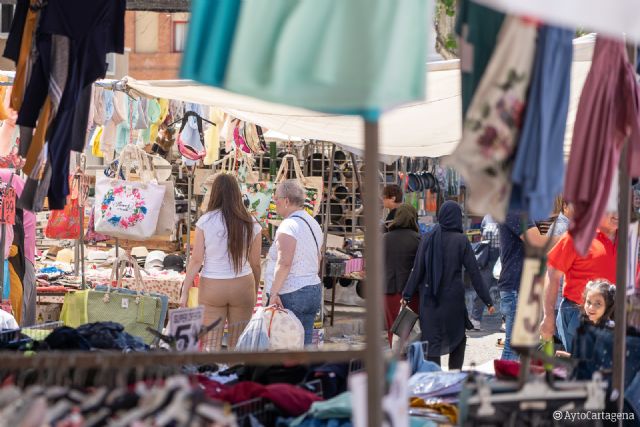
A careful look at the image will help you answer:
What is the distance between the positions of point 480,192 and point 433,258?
5438 mm

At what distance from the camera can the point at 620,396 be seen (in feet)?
12.6

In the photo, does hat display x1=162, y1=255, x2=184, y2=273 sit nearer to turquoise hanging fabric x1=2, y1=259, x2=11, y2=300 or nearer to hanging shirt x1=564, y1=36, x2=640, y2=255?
turquoise hanging fabric x1=2, y1=259, x2=11, y2=300

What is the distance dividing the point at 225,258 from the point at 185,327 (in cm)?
314

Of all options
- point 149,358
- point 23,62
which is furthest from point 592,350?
point 23,62

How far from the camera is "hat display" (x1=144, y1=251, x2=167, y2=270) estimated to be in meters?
12.0

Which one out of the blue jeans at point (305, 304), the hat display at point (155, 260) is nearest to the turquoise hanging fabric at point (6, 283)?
the blue jeans at point (305, 304)

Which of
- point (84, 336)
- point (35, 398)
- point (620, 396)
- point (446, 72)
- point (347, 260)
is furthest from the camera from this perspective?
point (347, 260)

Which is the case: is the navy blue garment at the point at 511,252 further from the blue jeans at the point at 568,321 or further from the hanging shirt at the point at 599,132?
the hanging shirt at the point at 599,132

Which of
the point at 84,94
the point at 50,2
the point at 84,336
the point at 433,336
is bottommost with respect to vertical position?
the point at 433,336

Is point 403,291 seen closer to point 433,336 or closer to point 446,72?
point 433,336

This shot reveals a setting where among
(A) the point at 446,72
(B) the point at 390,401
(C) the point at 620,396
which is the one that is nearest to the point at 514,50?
(B) the point at 390,401

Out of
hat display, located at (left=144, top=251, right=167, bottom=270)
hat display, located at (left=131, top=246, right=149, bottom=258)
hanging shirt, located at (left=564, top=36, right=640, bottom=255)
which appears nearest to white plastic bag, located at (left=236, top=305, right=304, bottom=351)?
hanging shirt, located at (left=564, top=36, right=640, bottom=255)

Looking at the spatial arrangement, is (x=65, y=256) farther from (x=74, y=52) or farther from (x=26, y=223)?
(x=74, y=52)

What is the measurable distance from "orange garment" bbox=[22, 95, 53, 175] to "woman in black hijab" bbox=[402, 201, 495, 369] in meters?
4.73
